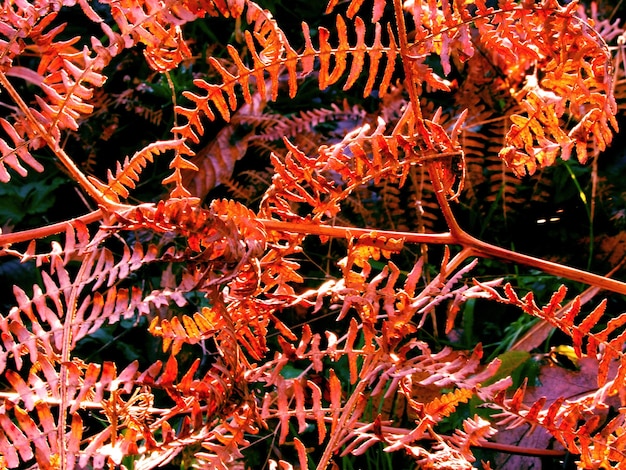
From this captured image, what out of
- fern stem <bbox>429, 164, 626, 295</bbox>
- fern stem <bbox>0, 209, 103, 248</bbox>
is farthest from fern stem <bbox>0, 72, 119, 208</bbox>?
fern stem <bbox>429, 164, 626, 295</bbox>

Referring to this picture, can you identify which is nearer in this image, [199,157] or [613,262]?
[613,262]

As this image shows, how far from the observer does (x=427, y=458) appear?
1.80 ft

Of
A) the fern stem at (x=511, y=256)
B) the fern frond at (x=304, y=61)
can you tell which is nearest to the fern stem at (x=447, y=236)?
the fern stem at (x=511, y=256)

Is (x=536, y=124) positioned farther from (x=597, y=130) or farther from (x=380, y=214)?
(x=380, y=214)

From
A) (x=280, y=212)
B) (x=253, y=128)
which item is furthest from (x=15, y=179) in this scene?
(x=280, y=212)

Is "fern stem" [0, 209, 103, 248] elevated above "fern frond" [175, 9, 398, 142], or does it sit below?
below

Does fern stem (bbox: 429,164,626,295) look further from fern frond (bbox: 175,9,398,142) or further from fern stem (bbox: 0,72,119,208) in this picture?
fern stem (bbox: 0,72,119,208)

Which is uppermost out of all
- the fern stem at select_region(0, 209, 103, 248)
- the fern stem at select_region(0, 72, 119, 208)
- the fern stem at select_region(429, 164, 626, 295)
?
the fern stem at select_region(0, 72, 119, 208)

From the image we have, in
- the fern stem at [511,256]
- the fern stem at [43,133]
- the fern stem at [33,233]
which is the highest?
the fern stem at [43,133]

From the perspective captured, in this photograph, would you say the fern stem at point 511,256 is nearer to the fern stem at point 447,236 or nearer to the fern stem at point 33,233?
the fern stem at point 447,236

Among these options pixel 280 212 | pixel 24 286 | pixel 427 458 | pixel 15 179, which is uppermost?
pixel 280 212

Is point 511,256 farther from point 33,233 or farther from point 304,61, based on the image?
point 33,233

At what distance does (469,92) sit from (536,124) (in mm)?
793

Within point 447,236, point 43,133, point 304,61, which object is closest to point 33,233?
point 43,133
